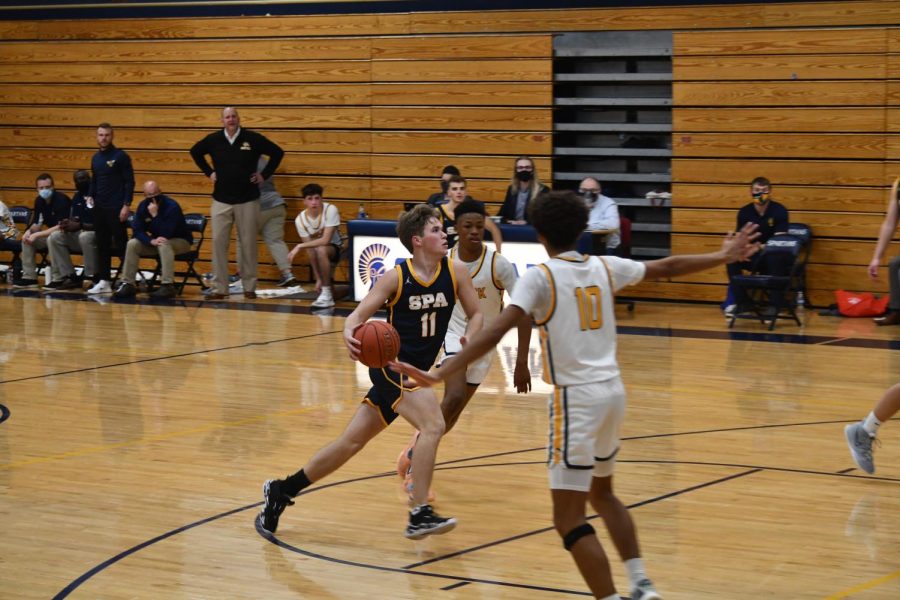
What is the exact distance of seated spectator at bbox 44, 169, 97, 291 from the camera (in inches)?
649

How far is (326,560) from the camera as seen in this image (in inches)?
220

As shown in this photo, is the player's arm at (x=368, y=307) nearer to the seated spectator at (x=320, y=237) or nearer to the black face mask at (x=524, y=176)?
the black face mask at (x=524, y=176)

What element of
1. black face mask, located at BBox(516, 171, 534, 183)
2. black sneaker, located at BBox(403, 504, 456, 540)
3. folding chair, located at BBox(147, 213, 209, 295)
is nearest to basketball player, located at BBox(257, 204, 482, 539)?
black sneaker, located at BBox(403, 504, 456, 540)

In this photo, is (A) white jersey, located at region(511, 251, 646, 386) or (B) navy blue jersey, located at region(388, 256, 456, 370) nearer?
(A) white jersey, located at region(511, 251, 646, 386)

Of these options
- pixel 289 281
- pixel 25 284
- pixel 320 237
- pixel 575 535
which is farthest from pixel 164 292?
pixel 575 535

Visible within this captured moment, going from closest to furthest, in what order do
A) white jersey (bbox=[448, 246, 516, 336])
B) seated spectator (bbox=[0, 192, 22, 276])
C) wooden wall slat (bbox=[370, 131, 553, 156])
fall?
1. white jersey (bbox=[448, 246, 516, 336])
2. wooden wall slat (bbox=[370, 131, 553, 156])
3. seated spectator (bbox=[0, 192, 22, 276])

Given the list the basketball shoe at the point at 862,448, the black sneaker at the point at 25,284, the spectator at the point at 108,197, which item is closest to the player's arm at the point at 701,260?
the basketball shoe at the point at 862,448

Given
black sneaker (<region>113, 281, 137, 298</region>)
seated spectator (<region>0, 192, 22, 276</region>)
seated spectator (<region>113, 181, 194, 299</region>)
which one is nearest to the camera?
seated spectator (<region>113, 181, 194, 299</region>)

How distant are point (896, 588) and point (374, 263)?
9.84 m

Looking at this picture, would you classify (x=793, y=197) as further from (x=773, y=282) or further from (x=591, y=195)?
(x=591, y=195)

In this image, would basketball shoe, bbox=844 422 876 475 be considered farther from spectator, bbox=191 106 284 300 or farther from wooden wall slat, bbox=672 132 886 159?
spectator, bbox=191 106 284 300

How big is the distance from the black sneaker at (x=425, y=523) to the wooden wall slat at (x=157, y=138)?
35.8 ft

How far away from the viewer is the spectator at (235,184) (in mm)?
15484

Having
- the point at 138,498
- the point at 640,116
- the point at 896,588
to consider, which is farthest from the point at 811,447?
the point at 640,116
